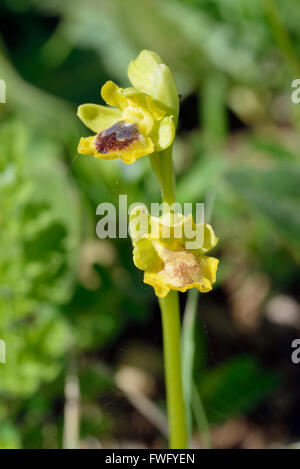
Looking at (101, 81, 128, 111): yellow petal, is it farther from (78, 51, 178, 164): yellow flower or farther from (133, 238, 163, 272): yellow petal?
(133, 238, 163, 272): yellow petal

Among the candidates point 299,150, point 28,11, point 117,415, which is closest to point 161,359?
point 117,415

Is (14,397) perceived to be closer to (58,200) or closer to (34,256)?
(34,256)

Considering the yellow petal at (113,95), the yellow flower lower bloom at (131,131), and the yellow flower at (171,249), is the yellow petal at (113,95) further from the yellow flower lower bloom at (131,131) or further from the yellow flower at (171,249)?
the yellow flower at (171,249)

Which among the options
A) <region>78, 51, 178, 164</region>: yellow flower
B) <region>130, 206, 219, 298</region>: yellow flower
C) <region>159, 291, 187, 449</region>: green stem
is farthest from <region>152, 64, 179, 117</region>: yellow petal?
<region>159, 291, 187, 449</region>: green stem

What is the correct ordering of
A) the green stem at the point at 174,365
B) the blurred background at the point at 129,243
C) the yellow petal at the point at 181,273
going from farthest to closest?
the blurred background at the point at 129,243, the green stem at the point at 174,365, the yellow petal at the point at 181,273

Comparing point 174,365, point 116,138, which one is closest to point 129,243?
point 174,365

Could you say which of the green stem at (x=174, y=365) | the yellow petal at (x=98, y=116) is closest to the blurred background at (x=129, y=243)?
the green stem at (x=174, y=365)
